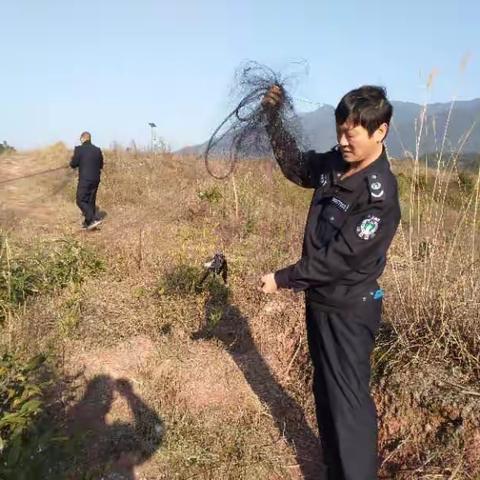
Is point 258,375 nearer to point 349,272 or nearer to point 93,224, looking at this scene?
point 349,272

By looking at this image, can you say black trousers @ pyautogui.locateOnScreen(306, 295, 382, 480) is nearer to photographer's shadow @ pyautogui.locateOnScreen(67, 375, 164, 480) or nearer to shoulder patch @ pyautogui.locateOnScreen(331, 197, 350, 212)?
shoulder patch @ pyautogui.locateOnScreen(331, 197, 350, 212)

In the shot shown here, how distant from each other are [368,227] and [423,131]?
1304 millimetres

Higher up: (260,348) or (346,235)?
(346,235)

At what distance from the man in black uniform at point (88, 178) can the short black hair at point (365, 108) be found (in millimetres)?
5975

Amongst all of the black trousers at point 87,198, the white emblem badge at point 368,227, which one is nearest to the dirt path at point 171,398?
the white emblem badge at point 368,227

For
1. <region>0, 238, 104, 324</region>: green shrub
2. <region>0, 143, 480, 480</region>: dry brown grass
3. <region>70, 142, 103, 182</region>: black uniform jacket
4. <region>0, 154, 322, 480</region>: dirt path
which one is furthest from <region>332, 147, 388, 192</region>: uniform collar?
<region>70, 142, 103, 182</region>: black uniform jacket

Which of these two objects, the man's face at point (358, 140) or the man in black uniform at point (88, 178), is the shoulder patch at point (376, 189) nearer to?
the man's face at point (358, 140)

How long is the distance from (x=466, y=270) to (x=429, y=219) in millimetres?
390

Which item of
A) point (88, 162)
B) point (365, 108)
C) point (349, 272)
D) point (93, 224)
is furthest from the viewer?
point (88, 162)

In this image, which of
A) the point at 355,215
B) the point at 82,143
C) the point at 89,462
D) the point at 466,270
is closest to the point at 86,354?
the point at 89,462

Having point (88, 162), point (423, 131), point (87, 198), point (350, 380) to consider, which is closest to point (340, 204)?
point (350, 380)

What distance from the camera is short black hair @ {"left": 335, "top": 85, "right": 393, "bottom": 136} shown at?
182cm

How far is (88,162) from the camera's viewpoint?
7594 mm

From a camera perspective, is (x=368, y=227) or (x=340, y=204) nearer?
(x=368, y=227)
